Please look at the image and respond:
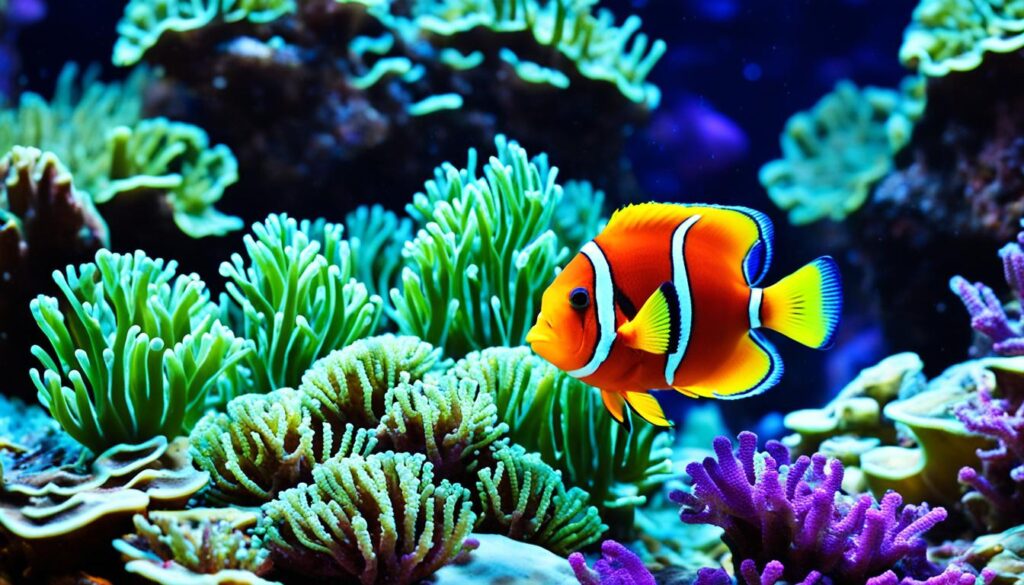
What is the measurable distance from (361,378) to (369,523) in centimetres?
46

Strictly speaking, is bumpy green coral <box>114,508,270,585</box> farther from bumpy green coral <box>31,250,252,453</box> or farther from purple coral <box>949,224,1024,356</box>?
purple coral <box>949,224,1024,356</box>

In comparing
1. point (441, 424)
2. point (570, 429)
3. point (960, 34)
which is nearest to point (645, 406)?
point (441, 424)

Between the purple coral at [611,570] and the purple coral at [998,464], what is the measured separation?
1.20 meters

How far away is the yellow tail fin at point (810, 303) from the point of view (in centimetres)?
195

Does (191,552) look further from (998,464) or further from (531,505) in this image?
(998,464)

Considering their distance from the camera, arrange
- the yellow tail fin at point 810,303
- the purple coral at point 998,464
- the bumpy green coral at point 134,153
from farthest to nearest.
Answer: the bumpy green coral at point 134,153 < the purple coral at point 998,464 < the yellow tail fin at point 810,303

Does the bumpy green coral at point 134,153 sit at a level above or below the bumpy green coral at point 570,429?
above

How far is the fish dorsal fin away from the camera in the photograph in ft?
6.62

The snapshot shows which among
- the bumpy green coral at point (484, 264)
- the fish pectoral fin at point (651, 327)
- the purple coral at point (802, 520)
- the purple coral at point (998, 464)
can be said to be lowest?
the purple coral at point (802, 520)

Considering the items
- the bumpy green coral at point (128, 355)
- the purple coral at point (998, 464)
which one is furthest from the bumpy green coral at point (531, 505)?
the purple coral at point (998, 464)

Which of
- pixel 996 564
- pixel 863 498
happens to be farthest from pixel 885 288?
pixel 863 498

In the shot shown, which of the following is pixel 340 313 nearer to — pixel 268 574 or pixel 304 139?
pixel 268 574

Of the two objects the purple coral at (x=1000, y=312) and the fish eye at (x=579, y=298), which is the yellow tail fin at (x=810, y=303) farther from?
the purple coral at (x=1000, y=312)

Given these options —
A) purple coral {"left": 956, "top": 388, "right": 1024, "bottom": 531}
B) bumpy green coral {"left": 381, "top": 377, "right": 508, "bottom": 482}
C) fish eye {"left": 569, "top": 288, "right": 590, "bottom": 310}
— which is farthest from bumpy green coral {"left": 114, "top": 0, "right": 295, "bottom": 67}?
purple coral {"left": 956, "top": 388, "right": 1024, "bottom": 531}
